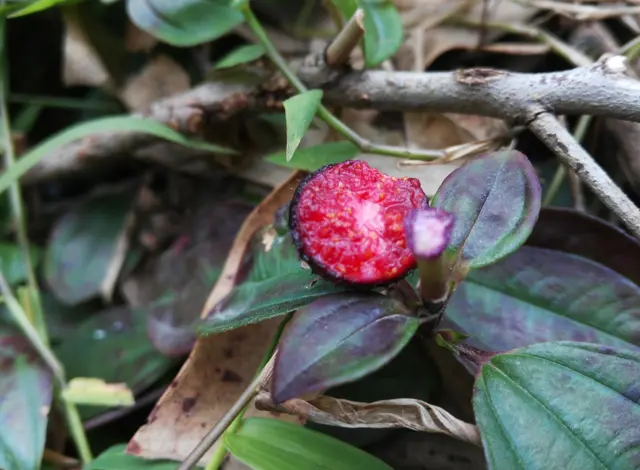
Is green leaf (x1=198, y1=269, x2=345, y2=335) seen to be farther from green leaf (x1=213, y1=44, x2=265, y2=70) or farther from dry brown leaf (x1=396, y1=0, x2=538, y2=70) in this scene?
dry brown leaf (x1=396, y1=0, x2=538, y2=70)

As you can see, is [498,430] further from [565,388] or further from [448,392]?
[448,392]

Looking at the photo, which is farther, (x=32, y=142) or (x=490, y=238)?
(x=32, y=142)

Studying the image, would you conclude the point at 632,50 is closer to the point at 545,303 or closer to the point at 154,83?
the point at 545,303

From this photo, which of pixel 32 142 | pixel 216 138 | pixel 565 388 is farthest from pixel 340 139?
pixel 32 142

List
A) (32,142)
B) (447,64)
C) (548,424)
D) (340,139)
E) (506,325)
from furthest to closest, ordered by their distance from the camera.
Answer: (32,142) → (447,64) → (340,139) → (506,325) → (548,424)

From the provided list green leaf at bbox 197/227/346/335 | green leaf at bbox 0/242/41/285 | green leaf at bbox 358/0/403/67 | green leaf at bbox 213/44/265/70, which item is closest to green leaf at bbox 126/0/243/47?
green leaf at bbox 213/44/265/70

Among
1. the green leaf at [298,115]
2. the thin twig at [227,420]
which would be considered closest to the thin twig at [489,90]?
the green leaf at [298,115]
